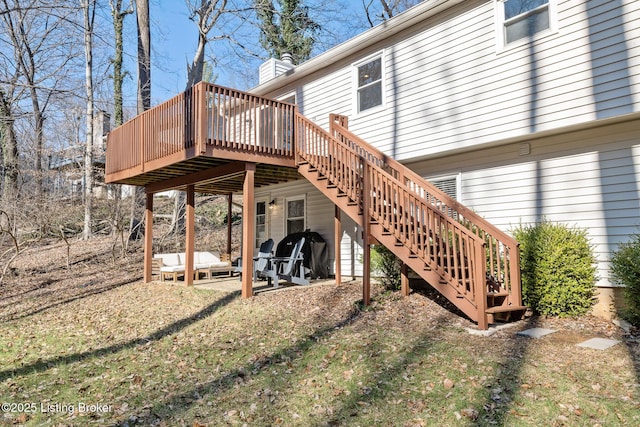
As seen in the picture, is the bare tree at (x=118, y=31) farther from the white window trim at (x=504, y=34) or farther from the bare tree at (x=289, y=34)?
the white window trim at (x=504, y=34)

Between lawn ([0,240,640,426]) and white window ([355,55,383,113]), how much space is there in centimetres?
453

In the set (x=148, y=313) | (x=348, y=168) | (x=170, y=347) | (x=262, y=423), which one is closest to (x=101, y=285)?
(x=148, y=313)

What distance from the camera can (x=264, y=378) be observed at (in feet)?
14.5

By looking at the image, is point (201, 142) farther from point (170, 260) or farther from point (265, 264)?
point (170, 260)

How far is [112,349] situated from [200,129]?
3.73 meters

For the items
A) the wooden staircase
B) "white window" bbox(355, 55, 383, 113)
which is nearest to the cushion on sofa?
the wooden staircase

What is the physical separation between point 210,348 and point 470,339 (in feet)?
10.9

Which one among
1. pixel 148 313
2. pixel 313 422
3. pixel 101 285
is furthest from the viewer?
pixel 101 285

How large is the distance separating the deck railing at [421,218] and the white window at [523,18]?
3.00 metres

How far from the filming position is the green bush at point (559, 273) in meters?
6.10

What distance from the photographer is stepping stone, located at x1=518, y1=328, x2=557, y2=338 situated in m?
5.28

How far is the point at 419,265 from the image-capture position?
20.8 ft

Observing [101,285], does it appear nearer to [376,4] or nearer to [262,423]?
Result: [262,423]

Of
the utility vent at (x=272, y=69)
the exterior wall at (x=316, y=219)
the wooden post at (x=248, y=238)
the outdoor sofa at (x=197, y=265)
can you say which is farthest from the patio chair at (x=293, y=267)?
the utility vent at (x=272, y=69)
